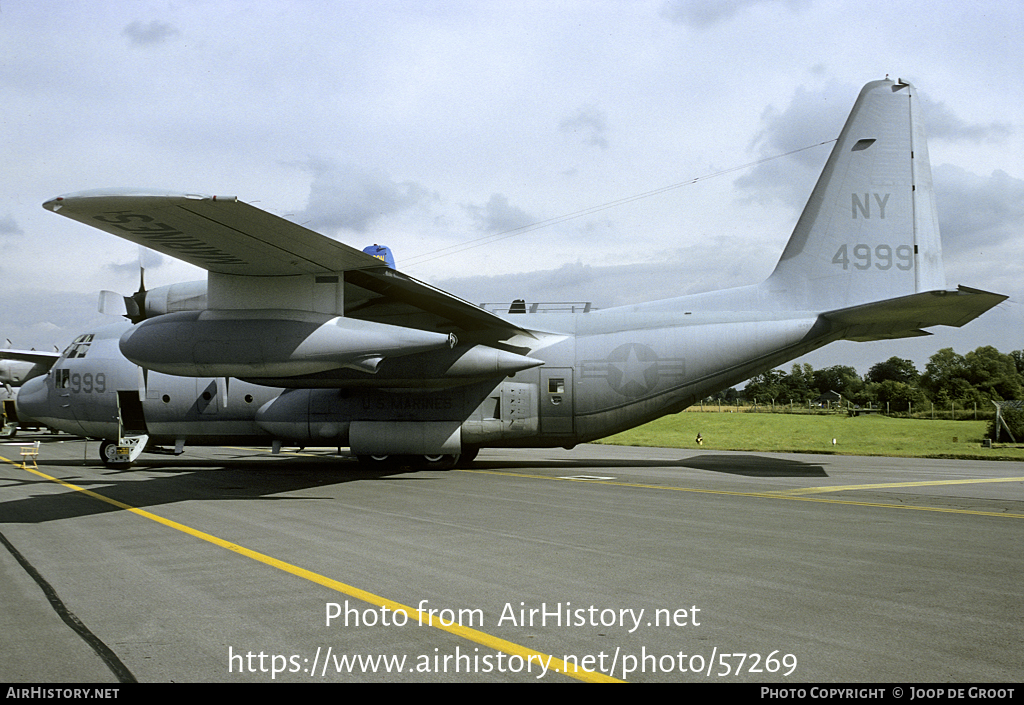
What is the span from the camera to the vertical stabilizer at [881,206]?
17.4m

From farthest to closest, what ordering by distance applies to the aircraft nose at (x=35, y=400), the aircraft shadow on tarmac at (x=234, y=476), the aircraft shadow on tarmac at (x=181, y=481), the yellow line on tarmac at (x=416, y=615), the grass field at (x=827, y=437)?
the grass field at (x=827, y=437)
the aircraft nose at (x=35, y=400)
the aircraft shadow on tarmac at (x=234, y=476)
the aircraft shadow on tarmac at (x=181, y=481)
the yellow line on tarmac at (x=416, y=615)

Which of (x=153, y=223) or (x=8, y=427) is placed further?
(x=8, y=427)

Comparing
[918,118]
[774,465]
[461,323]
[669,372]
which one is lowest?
[774,465]

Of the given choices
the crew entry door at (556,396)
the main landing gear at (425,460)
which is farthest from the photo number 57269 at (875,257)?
the main landing gear at (425,460)

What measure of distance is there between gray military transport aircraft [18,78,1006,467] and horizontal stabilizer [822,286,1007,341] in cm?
6

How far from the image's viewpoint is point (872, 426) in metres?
35.7

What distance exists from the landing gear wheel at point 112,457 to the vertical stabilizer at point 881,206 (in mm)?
19396

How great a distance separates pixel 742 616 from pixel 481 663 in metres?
2.25

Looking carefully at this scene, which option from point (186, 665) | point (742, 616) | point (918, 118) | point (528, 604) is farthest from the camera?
point (918, 118)

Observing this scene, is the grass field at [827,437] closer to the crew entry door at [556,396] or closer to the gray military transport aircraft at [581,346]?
the gray military transport aircraft at [581,346]

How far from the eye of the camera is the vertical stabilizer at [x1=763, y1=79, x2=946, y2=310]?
1739 cm

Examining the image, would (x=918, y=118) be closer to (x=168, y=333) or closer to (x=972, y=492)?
(x=972, y=492)

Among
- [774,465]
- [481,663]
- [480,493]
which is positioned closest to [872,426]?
[774,465]

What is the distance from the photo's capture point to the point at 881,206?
17484 millimetres
